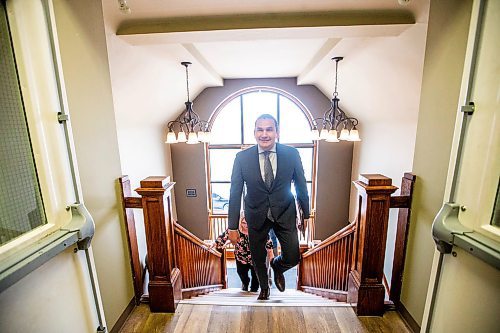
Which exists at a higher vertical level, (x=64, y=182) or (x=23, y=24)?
(x=23, y=24)

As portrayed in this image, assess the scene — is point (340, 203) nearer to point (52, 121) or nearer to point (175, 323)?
point (175, 323)

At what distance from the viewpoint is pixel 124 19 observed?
1827 millimetres

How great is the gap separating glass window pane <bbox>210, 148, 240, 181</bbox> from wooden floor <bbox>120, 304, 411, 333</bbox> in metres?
3.92

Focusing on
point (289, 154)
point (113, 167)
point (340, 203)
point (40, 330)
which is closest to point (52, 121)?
point (113, 167)

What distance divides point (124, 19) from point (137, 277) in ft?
6.39

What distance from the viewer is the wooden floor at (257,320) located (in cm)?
157

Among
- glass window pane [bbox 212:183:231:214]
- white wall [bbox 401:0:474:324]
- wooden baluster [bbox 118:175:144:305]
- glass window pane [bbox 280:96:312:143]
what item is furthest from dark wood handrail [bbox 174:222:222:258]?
glass window pane [bbox 280:96:312:143]

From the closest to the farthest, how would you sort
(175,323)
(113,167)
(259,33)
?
(113,167), (175,323), (259,33)

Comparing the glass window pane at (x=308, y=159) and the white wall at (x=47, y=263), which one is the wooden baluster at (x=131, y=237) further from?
the glass window pane at (x=308, y=159)

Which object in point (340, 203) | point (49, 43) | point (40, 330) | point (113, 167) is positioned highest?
point (49, 43)

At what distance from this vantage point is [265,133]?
175cm

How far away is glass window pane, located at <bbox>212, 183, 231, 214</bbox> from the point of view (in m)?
5.61

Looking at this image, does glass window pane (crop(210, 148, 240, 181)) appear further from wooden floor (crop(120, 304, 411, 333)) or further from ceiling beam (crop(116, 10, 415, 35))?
wooden floor (crop(120, 304, 411, 333))

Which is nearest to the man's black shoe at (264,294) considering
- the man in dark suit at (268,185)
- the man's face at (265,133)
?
the man in dark suit at (268,185)
